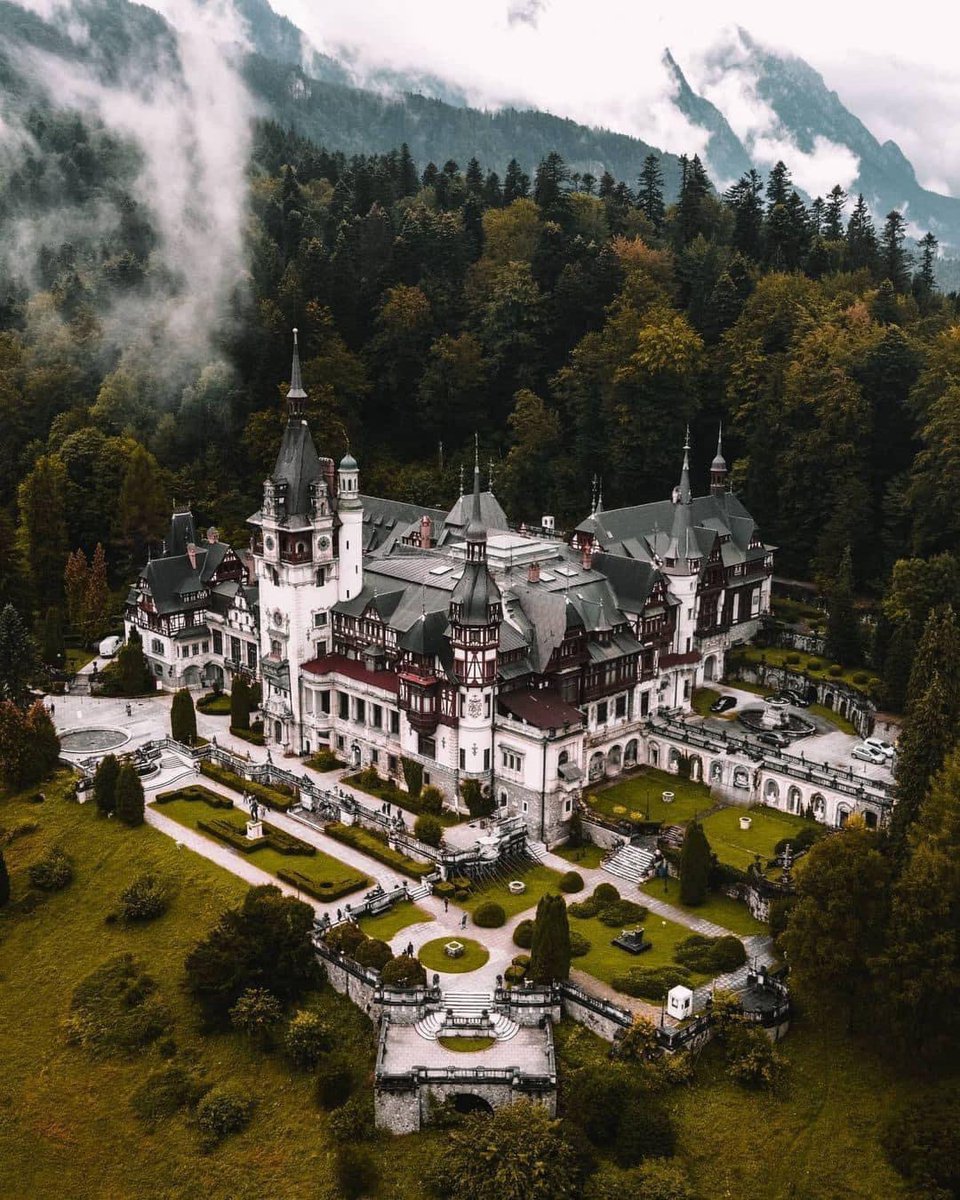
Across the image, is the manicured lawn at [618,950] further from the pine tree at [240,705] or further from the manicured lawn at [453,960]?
the pine tree at [240,705]

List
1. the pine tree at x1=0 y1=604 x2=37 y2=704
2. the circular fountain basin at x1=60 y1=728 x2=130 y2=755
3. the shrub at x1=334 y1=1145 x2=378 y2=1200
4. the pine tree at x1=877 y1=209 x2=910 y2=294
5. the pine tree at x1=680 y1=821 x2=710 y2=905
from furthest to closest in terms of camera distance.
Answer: the pine tree at x1=877 y1=209 x2=910 y2=294 → the pine tree at x1=0 y1=604 x2=37 y2=704 → the circular fountain basin at x1=60 y1=728 x2=130 y2=755 → the pine tree at x1=680 y1=821 x2=710 y2=905 → the shrub at x1=334 y1=1145 x2=378 y2=1200

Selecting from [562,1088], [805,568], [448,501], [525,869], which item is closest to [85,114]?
[448,501]

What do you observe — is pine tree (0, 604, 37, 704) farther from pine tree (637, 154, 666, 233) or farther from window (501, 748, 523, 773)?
pine tree (637, 154, 666, 233)

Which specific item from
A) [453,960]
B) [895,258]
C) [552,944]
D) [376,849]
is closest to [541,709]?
[376,849]

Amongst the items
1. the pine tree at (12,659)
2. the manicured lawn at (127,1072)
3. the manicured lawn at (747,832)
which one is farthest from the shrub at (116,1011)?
the manicured lawn at (747,832)

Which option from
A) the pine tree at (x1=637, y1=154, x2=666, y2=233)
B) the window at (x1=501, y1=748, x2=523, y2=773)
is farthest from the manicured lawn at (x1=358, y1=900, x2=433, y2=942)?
the pine tree at (x1=637, y1=154, x2=666, y2=233)

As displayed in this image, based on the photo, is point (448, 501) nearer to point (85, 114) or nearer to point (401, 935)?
point (401, 935)
